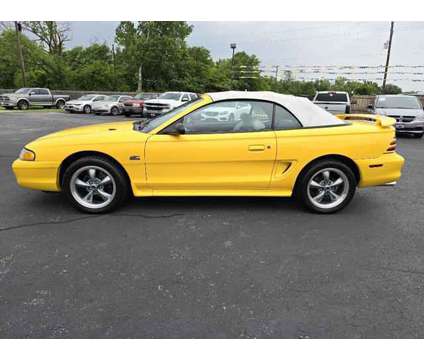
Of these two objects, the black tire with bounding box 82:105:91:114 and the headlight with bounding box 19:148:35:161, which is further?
the black tire with bounding box 82:105:91:114

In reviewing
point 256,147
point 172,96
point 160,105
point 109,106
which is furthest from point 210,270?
point 109,106

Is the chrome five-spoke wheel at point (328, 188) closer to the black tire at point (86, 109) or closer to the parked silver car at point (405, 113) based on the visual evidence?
the parked silver car at point (405, 113)

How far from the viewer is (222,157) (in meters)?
3.86

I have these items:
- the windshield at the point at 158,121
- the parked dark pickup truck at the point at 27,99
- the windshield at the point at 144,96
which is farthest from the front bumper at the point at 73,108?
the windshield at the point at 158,121

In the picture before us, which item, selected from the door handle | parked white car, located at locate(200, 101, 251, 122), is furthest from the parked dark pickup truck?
the door handle

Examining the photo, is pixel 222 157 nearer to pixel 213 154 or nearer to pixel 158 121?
pixel 213 154

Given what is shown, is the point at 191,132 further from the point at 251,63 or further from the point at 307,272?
the point at 251,63

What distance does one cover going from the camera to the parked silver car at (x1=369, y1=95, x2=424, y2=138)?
11.4m

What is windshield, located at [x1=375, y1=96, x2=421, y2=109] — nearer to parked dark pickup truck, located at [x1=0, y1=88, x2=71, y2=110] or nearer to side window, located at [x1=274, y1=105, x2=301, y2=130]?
side window, located at [x1=274, y1=105, x2=301, y2=130]

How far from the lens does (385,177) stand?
A: 4.08 metres

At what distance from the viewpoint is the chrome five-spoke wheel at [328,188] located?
158 inches

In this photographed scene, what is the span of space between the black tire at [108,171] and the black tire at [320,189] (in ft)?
6.97

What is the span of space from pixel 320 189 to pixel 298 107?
1.05m

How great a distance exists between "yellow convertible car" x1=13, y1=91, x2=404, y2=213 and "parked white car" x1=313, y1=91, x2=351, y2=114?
441 inches
